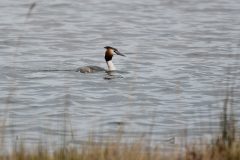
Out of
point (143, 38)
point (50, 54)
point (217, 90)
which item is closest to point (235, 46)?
point (143, 38)

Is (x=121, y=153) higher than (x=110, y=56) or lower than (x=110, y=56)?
lower

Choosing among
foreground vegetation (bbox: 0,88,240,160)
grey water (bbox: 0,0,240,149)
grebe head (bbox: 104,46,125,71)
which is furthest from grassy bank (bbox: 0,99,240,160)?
grebe head (bbox: 104,46,125,71)

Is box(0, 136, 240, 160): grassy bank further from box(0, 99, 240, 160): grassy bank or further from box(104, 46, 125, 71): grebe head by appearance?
box(104, 46, 125, 71): grebe head

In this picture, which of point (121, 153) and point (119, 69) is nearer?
point (121, 153)

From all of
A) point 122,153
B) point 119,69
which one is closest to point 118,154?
point 122,153

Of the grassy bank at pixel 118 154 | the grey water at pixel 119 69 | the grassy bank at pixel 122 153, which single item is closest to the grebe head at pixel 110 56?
the grey water at pixel 119 69

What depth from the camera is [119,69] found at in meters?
20.1

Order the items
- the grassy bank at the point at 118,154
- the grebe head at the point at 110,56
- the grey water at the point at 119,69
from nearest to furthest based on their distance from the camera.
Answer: the grassy bank at the point at 118,154 < the grey water at the point at 119,69 < the grebe head at the point at 110,56

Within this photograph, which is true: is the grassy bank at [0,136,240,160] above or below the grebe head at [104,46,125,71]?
below

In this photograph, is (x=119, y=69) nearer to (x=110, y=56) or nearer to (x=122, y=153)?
(x=110, y=56)

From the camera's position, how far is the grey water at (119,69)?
12.7 metres

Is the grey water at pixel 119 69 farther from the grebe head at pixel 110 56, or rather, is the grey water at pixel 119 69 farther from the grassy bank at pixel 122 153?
the grassy bank at pixel 122 153

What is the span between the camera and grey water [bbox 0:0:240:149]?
1273 centimetres

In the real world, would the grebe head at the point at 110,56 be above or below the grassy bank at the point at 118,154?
above
